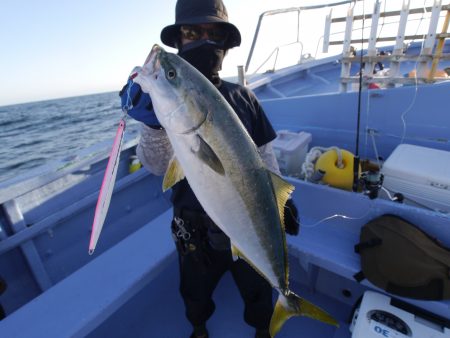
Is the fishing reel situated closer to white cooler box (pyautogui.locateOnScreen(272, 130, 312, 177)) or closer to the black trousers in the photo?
white cooler box (pyautogui.locateOnScreen(272, 130, 312, 177))

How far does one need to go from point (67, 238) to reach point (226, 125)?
287 cm

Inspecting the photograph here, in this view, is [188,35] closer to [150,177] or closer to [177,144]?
[177,144]

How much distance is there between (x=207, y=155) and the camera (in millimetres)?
1187

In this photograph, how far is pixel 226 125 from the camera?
1.21 metres

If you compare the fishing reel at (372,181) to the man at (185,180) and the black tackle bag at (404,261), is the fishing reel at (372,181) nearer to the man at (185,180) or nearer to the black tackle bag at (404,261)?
the black tackle bag at (404,261)

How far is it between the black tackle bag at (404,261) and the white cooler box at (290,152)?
1.40 meters

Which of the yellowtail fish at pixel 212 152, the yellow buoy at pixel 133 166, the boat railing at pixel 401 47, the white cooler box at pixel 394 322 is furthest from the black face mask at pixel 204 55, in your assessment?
the boat railing at pixel 401 47

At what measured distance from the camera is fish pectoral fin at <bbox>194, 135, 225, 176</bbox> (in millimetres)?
1183

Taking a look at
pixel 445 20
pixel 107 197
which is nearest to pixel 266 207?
pixel 107 197

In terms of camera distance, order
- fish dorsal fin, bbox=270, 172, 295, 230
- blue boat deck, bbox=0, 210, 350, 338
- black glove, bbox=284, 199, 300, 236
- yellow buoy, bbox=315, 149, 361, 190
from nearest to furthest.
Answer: fish dorsal fin, bbox=270, 172, 295, 230, blue boat deck, bbox=0, 210, 350, 338, black glove, bbox=284, 199, 300, 236, yellow buoy, bbox=315, 149, 361, 190

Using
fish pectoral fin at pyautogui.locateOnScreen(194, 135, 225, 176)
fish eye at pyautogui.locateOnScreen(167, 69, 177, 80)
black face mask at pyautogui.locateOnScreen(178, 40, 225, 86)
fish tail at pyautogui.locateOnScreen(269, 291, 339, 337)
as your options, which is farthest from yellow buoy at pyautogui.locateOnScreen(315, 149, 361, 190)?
fish eye at pyautogui.locateOnScreen(167, 69, 177, 80)

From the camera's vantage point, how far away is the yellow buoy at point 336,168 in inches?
111

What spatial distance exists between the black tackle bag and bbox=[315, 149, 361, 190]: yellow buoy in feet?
2.51

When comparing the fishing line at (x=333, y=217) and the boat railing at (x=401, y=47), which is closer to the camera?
the fishing line at (x=333, y=217)
